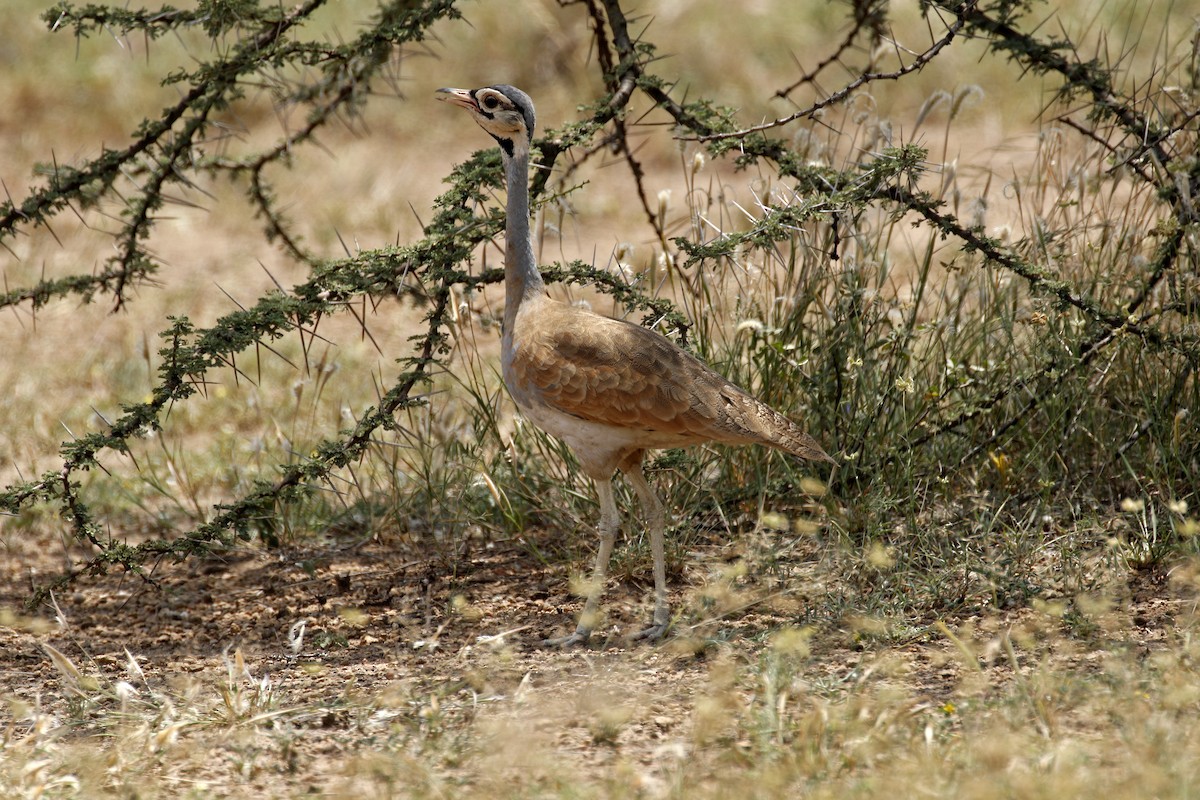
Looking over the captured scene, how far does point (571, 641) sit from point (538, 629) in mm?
261

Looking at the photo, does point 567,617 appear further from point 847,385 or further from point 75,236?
point 75,236

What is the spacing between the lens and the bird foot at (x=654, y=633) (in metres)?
4.77

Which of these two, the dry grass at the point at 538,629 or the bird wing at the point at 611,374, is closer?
the dry grass at the point at 538,629

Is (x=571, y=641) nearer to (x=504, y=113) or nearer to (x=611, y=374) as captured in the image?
(x=611, y=374)

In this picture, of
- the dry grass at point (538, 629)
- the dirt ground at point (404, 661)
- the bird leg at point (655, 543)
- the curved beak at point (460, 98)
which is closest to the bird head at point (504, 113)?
the curved beak at point (460, 98)

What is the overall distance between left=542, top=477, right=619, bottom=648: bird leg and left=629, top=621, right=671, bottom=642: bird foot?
176 millimetres

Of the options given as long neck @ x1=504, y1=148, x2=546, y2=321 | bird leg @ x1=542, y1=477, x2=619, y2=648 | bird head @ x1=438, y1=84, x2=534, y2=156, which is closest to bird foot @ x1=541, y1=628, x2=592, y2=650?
bird leg @ x1=542, y1=477, x2=619, y2=648

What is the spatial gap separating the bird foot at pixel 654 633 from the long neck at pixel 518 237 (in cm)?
127

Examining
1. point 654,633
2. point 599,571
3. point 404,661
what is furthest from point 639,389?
point 404,661

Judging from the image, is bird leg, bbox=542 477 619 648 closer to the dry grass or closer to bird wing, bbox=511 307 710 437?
the dry grass

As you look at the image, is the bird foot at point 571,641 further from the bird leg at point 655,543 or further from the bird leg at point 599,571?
the bird leg at point 655,543

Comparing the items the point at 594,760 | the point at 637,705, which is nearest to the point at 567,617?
the point at 637,705

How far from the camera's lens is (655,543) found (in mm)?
4871

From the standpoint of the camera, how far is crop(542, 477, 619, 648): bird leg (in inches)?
184
